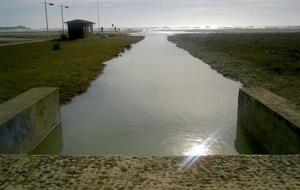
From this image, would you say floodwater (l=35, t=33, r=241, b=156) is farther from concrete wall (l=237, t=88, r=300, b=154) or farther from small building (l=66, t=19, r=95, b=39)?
small building (l=66, t=19, r=95, b=39)

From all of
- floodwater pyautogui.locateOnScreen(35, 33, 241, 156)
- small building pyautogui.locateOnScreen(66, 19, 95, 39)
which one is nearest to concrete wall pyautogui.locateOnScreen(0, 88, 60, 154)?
floodwater pyautogui.locateOnScreen(35, 33, 241, 156)

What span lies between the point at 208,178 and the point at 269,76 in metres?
17.6

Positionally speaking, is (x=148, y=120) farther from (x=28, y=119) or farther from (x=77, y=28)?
(x=77, y=28)

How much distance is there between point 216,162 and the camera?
533 cm

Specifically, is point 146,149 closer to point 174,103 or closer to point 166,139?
point 166,139

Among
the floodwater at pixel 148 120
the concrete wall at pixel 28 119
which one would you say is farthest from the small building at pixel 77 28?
the concrete wall at pixel 28 119

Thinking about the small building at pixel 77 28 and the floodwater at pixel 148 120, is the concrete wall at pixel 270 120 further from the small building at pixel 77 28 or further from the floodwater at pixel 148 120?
the small building at pixel 77 28

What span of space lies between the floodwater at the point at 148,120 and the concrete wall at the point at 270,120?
853 millimetres

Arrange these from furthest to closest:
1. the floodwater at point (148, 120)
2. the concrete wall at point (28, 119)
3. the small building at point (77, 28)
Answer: the small building at point (77, 28) → the floodwater at point (148, 120) → the concrete wall at point (28, 119)

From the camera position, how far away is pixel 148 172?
4.98 m

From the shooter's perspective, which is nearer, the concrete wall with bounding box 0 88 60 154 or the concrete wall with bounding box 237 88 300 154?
the concrete wall with bounding box 237 88 300 154

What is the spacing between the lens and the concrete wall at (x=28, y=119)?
25.4ft

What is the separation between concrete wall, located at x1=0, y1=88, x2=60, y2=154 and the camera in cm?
773

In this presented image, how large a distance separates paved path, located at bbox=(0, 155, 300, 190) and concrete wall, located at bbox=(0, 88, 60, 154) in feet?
7.92
